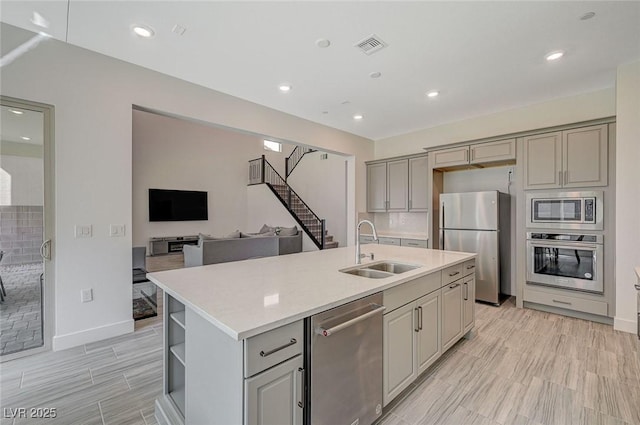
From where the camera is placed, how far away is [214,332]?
1.27 m

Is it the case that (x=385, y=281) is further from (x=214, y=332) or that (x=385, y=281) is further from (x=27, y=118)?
(x=27, y=118)

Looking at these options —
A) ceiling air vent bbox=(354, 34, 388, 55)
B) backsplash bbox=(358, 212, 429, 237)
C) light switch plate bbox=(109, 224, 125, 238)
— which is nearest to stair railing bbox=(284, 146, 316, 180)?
backsplash bbox=(358, 212, 429, 237)

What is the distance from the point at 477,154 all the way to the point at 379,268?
2938 mm

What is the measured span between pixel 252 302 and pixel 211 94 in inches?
132

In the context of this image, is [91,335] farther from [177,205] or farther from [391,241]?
[177,205]

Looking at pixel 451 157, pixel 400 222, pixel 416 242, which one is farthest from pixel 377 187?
pixel 451 157

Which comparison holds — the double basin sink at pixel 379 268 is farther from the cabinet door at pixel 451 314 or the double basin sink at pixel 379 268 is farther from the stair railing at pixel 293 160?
the stair railing at pixel 293 160

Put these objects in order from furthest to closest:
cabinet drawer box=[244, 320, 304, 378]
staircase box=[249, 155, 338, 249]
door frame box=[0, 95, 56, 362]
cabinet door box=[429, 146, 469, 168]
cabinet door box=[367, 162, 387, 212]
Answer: staircase box=[249, 155, 338, 249] < cabinet door box=[367, 162, 387, 212] < cabinet door box=[429, 146, 469, 168] < door frame box=[0, 95, 56, 362] < cabinet drawer box=[244, 320, 304, 378]

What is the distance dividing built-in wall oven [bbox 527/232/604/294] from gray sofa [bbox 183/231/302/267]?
4035 mm

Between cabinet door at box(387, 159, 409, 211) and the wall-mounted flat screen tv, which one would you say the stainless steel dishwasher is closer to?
cabinet door at box(387, 159, 409, 211)

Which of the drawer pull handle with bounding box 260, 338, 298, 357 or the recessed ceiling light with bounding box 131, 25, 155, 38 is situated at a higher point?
the recessed ceiling light with bounding box 131, 25, 155, 38

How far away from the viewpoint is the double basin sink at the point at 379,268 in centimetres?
223

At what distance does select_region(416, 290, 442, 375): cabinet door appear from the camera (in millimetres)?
2100

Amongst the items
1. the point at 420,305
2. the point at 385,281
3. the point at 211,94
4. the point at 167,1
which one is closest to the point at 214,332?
the point at 385,281
